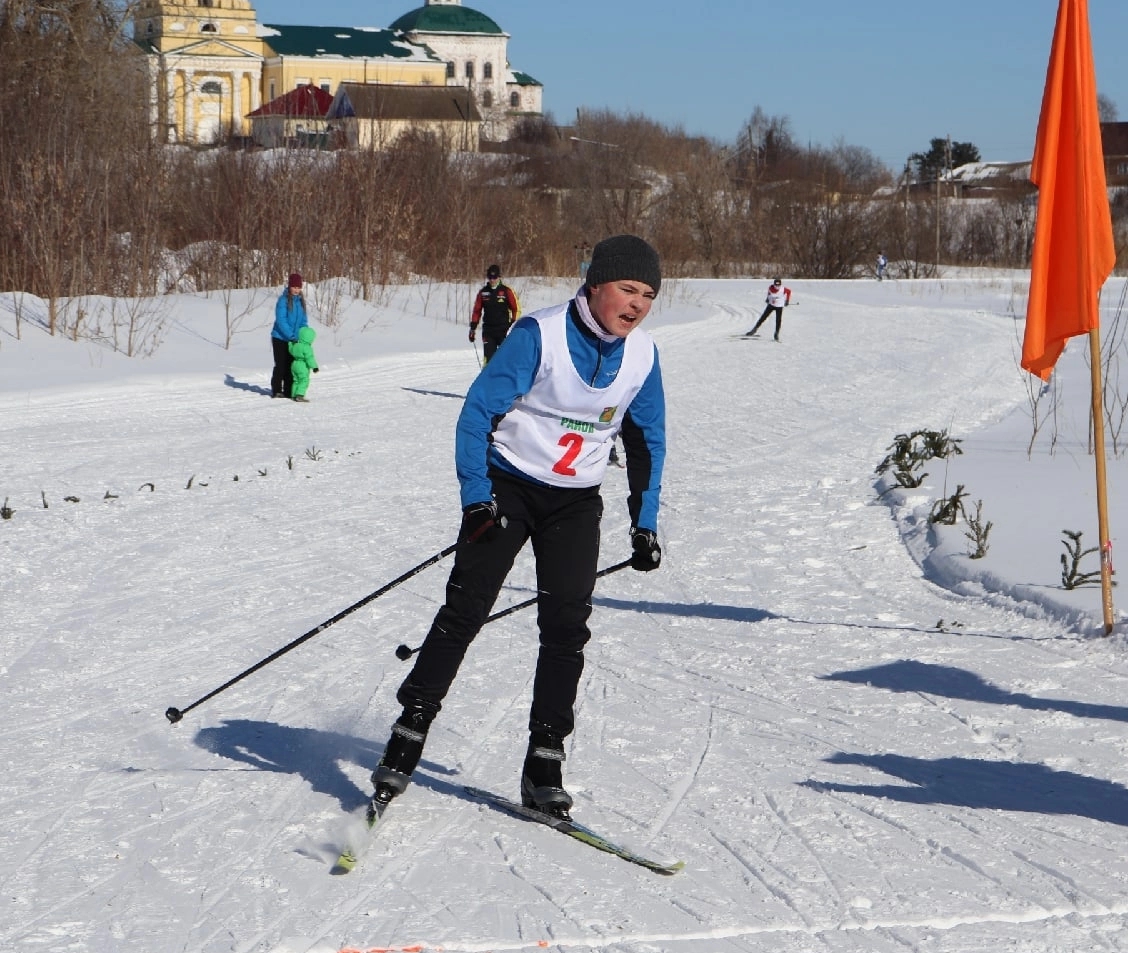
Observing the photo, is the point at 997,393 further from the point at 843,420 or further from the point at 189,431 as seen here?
the point at 189,431

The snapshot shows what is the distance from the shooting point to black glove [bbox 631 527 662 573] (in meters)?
4.30

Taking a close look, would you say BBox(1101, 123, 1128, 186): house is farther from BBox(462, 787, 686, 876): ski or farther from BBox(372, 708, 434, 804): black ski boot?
BBox(372, 708, 434, 804): black ski boot

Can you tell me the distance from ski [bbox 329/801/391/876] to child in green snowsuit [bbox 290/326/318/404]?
12705mm

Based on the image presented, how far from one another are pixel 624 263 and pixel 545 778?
1.47 m

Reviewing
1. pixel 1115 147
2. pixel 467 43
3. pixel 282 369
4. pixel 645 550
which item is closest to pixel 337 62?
pixel 467 43

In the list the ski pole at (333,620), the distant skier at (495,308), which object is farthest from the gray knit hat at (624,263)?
the distant skier at (495,308)

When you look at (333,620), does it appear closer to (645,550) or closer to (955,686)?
(645,550)

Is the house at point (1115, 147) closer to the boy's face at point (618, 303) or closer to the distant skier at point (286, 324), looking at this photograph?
the distant skier at point (286, 324)

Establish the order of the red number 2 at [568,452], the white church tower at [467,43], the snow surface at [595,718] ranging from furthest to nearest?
the white church tower at [467,43] < the red number 2 at [568,452] < the snow surface at [595,718]

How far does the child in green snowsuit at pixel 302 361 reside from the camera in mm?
16734

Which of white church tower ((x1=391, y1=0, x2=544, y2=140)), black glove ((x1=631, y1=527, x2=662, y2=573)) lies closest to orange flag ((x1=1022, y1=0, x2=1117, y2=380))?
black glove ((x1=631, y1=527, x2=662, y2=573))

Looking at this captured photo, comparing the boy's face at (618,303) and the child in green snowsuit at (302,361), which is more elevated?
the boy's face at (618,303)

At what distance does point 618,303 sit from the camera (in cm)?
400

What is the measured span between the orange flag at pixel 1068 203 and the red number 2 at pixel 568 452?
126 inches
